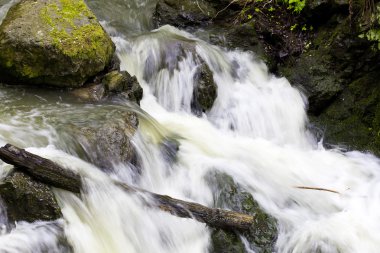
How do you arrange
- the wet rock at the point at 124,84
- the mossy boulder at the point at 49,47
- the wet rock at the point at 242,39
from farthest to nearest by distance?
the wet rock at the point at 242,39 < the wet rock at the point at 124,84 < the mossy boulder at the point at 49,47

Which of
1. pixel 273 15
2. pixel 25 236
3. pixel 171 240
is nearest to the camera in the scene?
pixel 25 236

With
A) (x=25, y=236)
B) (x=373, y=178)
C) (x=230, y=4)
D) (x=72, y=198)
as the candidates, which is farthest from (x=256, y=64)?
(x=25, y=236)

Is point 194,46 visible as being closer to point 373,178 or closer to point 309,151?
point 309,151

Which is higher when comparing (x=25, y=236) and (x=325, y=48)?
(x=325, y=48)

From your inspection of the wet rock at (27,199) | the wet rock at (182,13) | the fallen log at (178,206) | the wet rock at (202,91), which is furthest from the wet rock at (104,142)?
the wet rock at (182,13)

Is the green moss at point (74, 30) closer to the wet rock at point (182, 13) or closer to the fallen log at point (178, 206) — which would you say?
the wet rock at point (182, 13)

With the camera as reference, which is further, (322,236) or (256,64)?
(256,64)

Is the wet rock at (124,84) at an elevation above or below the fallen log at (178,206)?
above

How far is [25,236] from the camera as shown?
381 centimetres

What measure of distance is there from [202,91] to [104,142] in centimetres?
234

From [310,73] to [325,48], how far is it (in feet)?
Result: 1.44

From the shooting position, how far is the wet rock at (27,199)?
12.7 feet

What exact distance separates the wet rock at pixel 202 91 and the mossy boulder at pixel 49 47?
4.36ft

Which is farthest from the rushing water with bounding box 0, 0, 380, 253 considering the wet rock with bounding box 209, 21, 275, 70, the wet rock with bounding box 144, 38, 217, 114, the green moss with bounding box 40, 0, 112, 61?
the green moss with bounding box 40, 0, 112, 61
